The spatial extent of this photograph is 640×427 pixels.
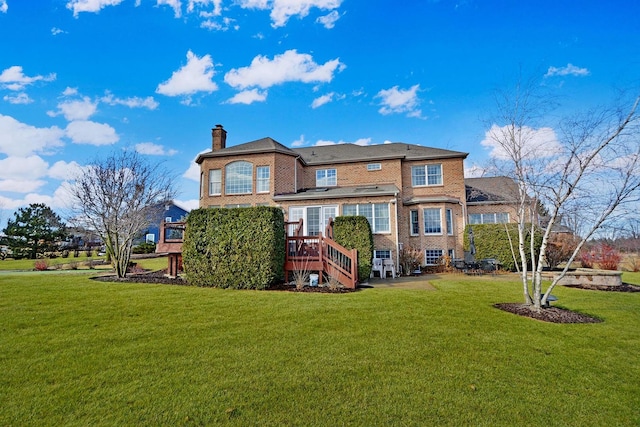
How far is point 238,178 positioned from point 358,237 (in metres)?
10.5

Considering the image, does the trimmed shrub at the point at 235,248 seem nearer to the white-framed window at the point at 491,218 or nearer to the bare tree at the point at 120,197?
the bare tree at the point at 120,197

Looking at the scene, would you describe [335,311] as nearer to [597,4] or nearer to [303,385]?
[303,385]

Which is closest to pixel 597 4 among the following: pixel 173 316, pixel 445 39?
pixel 445 39

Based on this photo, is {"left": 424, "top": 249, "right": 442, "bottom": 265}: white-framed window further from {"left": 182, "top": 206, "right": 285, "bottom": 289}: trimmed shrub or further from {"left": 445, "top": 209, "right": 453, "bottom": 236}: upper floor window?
{"left": 182, "top": 206, "right": 285, "bottom": 289}: trimmed shrub

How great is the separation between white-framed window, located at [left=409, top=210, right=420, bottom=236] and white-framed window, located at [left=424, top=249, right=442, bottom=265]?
122 centimetres

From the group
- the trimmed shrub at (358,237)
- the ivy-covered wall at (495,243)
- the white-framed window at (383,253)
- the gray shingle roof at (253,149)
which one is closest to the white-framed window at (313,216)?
the white-framed window at (383,253)

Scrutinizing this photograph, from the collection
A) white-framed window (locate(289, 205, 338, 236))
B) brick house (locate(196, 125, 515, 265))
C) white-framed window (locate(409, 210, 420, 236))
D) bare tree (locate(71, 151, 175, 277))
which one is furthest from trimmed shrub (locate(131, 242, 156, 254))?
white-framed window (locate(409, 210, 420, 236))

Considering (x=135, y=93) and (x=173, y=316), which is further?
(x=135, y=93)

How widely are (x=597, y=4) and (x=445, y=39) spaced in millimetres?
5060

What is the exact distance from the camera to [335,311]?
7.14 meters

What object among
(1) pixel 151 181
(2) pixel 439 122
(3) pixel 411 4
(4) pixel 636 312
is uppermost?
(3) pixel 411 4

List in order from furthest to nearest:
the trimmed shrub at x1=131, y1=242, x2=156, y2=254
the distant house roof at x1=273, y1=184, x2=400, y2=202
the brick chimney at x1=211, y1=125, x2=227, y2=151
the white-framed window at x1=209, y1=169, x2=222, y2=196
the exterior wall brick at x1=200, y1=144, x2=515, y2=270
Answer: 1. the trimmed shrub at x1=131, y1=242, x2=156, y2=254
2. the brick chimney at x1=211, y1=125, x2=227, y2=151
3. the white-framed window at x1=209, y1=169, x2=222, y2=196
4. the exterior wall brick at x1=200, y1=144, x2=515, y2=270
5. the distant house roof at x1=273, y1=184, x2=400, y2=202

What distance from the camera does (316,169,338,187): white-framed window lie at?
20.9 m

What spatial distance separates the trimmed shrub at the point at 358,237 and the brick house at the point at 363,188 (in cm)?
409
